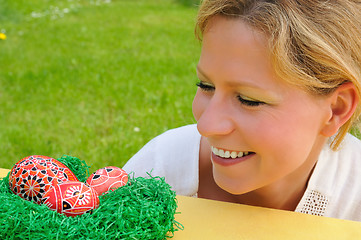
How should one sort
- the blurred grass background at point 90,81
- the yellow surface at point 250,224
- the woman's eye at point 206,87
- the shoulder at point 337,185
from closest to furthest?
the yellow surface at point 250,224, the woman's eye at point 206,87, the shoulder at point 337,185, the blurred grass background at point 90,81

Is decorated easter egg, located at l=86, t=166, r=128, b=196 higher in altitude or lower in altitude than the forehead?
lower

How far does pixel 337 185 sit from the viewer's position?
5.81 feet

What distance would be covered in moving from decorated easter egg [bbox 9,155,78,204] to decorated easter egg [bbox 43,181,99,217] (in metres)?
0.03

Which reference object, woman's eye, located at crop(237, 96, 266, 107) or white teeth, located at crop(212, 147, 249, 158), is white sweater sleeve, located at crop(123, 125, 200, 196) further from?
woman's eye, located at crop(237, 96, 266, 107)

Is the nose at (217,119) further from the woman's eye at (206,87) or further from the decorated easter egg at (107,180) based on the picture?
the decorated easter egg at (107,180)

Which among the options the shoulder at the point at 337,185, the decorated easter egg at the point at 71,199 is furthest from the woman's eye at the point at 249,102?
the shoulder at the point at 337,185

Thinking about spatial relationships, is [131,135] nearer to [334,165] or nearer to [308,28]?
[334,165]

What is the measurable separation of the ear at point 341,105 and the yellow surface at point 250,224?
0.31m

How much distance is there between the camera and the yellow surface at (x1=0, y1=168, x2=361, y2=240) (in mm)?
1232

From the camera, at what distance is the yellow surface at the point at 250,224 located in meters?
1.23

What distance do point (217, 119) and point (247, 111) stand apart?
87mm

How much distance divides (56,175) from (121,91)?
312 cm

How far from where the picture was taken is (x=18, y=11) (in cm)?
707

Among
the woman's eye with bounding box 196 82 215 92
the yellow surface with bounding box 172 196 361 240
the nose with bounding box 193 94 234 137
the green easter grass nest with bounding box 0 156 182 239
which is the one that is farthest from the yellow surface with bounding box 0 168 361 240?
the woman's eye with bounding box 196 82 215 92
